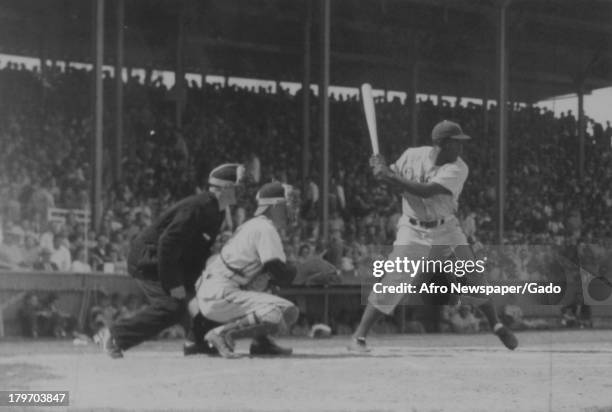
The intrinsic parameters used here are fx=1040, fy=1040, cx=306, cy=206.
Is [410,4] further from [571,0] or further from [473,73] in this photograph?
[571,0]

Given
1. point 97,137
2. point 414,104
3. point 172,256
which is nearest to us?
point 172,256

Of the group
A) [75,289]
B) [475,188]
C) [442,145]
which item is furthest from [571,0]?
[75,289]

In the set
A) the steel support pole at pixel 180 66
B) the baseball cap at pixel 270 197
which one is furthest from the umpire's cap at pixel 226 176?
the steel support pole at pixel 180 66

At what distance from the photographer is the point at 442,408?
468cm

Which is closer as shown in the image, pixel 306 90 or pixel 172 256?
pixel 172 256

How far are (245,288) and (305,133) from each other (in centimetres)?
657

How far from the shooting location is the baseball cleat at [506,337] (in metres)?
6.32

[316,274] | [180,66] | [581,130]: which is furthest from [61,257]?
[180,66]

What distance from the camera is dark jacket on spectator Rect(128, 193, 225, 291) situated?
5426 mm

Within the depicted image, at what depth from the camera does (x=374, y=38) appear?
12.9 m

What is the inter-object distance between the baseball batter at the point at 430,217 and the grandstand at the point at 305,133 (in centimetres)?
68

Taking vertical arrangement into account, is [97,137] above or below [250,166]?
above

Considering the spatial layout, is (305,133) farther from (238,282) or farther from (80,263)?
(238,282)

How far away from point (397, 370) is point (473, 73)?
690 cm
